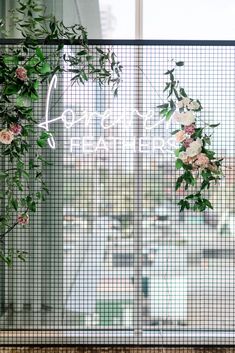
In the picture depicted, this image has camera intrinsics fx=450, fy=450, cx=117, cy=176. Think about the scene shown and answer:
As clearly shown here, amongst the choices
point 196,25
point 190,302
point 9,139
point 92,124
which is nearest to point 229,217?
point 190,302

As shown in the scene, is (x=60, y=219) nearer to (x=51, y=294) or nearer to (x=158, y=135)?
(x=51, y=294)

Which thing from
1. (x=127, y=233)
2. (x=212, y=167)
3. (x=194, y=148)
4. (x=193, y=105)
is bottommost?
(x=127, y=233)

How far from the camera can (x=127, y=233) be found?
331cm

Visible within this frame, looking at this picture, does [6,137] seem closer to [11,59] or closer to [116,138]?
[11,59]

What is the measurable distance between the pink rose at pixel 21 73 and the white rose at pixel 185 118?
0.88 m

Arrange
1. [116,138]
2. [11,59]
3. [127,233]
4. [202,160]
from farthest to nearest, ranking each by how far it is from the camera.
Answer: [127,233] < [116,138] < [202,160] < [11,59]

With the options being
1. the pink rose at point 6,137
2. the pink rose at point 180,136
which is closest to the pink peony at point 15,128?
the pink rose at point 6,137

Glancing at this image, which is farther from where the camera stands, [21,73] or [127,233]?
[127,233]

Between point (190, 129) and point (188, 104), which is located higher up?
point (188, 104)

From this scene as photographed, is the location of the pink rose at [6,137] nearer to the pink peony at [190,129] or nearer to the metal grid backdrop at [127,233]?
the metal grid backdrop at [127,233]

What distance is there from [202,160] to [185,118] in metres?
0.26

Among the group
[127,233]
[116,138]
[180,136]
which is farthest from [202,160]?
[127,233]

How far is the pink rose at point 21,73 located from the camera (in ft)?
7.93

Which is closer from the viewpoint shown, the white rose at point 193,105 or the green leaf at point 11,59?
the green leaf at point 11,59
